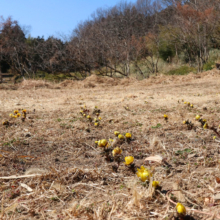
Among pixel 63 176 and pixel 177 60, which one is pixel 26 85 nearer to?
pixel 63 176

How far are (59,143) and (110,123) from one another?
1.11 metres

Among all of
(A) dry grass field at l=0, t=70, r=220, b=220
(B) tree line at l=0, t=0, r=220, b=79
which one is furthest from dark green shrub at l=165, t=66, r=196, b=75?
(A) dry grass field at l=0, t=70, r=220, b=220

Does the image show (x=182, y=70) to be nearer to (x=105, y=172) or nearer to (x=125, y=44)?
(x=125, y=44)

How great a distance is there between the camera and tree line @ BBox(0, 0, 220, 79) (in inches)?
581

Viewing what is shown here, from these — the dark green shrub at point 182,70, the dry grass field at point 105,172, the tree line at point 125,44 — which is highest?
the tree line at point 125,44

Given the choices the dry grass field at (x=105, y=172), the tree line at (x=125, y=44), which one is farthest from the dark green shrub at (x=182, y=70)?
the dry grass field at (x=105, y=172)

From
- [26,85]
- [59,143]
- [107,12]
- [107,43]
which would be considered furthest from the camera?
[107,12]

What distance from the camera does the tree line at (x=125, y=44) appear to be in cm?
1477

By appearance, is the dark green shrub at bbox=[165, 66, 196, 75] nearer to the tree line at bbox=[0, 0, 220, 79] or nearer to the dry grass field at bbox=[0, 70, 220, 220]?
the tree line at bbox=[0, 0, 220, 79]

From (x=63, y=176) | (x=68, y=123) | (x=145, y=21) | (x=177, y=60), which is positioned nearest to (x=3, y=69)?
(x=145, y=21)

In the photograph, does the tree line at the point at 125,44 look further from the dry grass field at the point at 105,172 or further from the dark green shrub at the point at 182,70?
the dry grass field at the point at 105,172

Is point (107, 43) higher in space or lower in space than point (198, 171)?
higher

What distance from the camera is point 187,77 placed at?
38.0 ft

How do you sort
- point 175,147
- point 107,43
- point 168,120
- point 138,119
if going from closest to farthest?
point 175,147, point 168,120, point 138,119, point 107,43
